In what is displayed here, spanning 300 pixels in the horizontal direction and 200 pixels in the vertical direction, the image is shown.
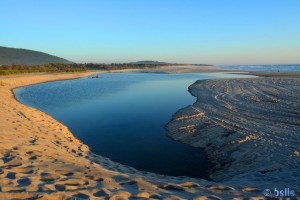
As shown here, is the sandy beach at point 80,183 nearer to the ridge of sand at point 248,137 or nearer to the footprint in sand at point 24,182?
the footprint in sand at point 24,182

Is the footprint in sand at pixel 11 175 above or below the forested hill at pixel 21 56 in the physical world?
below

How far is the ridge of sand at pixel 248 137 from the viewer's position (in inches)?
314

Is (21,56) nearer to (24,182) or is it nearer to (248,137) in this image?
(248,137)

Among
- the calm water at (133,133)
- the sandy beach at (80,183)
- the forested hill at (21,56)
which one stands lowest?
the calm water at (133,133)

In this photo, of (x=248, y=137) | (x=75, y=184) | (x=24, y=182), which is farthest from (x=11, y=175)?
(x=248, y=137)

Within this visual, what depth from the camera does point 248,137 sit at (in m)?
11.7

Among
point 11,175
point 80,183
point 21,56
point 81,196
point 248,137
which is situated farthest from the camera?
point 21,56

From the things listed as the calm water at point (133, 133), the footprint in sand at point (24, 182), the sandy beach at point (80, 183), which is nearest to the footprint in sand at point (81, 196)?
the sandy beach at point (80, 183)

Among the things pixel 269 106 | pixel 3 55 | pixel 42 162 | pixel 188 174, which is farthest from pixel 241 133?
pixel 3 55

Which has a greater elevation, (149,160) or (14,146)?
(14,146)

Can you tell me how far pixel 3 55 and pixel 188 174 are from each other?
186526mm

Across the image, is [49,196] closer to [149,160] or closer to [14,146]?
[14,146]

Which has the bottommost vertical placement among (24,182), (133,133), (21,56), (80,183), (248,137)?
(133,133)

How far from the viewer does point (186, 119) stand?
53.3ft
